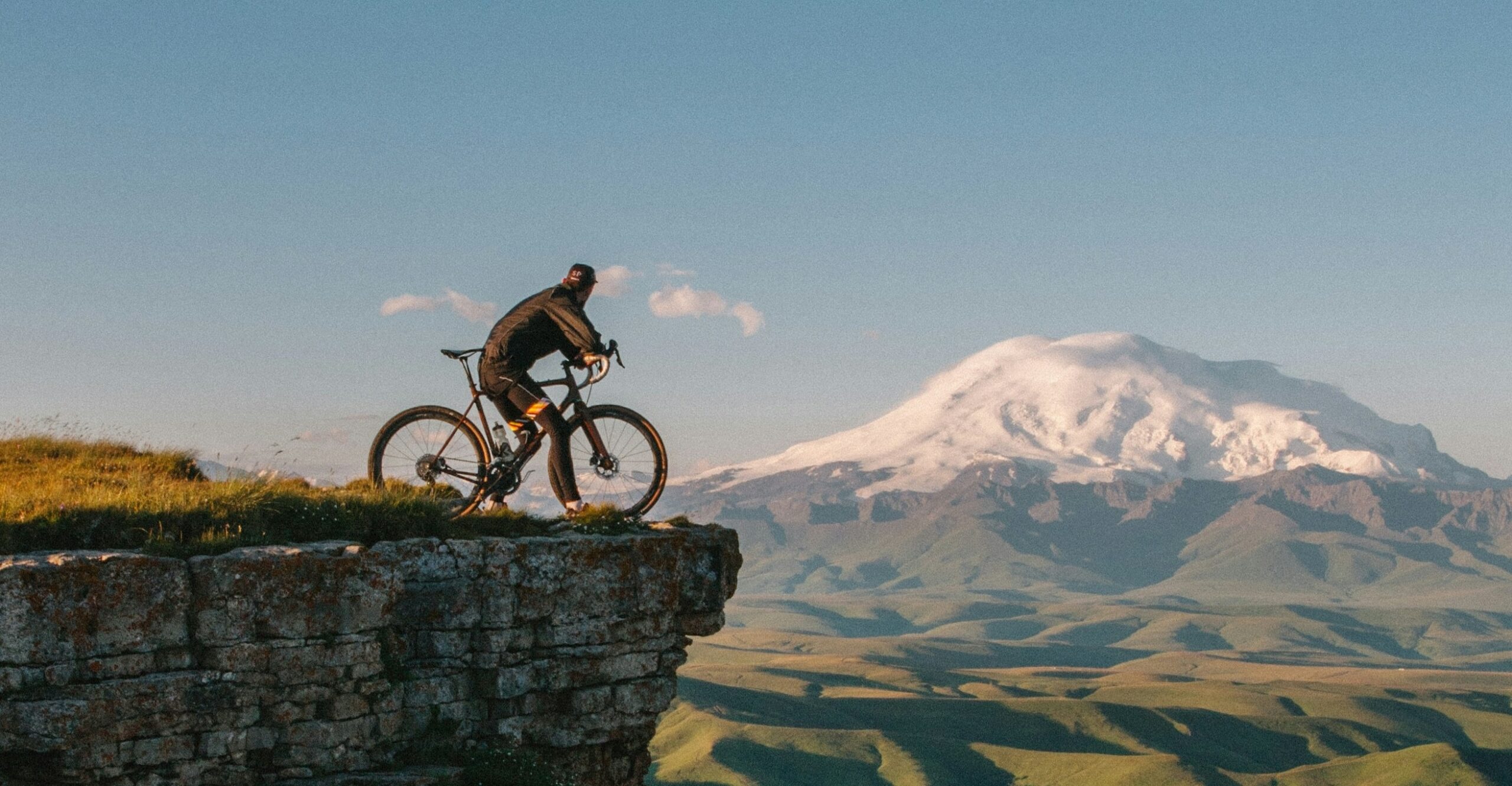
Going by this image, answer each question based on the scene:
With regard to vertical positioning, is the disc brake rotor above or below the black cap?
below

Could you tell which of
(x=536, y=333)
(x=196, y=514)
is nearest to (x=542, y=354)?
(x=536, y=333)

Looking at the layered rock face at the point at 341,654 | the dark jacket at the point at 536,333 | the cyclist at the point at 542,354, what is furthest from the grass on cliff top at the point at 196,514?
the dark jacket at the point at 536,333

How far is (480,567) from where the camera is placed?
1625cm

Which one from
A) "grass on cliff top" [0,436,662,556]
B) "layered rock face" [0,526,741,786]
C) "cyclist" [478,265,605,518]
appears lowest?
"layered rock face" [0,526,741,786]

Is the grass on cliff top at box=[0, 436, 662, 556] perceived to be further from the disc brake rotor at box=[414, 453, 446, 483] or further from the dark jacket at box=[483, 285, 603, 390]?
the dark jacket at box=[483, 285, 603, 390]

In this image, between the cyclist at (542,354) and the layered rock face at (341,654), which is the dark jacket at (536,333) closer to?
the cyclist at (542,354)

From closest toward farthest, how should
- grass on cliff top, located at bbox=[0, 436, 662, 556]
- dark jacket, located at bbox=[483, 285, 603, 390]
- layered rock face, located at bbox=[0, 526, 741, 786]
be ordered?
layered rock face, located at bbox=[0, 526, 741, 786], grass on cliff top, located at bbox=[0, 436, 662, 556], dark jacket, located at bbox=[483, 285, 603, 390]

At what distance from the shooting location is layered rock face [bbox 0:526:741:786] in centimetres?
1324

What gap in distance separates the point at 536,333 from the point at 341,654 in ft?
19.6

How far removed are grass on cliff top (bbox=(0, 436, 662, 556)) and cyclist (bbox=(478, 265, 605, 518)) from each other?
43.3 inches

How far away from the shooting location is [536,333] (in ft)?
63.3

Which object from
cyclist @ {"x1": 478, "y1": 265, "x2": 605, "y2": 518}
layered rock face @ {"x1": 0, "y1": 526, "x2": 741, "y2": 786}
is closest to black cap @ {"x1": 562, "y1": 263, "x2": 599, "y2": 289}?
cyclist @ {"x1": 478, "y1": 265, "x2": 605, "y2": 518}

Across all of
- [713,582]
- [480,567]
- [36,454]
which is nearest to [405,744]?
[480,567]

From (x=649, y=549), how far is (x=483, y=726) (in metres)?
3.12
